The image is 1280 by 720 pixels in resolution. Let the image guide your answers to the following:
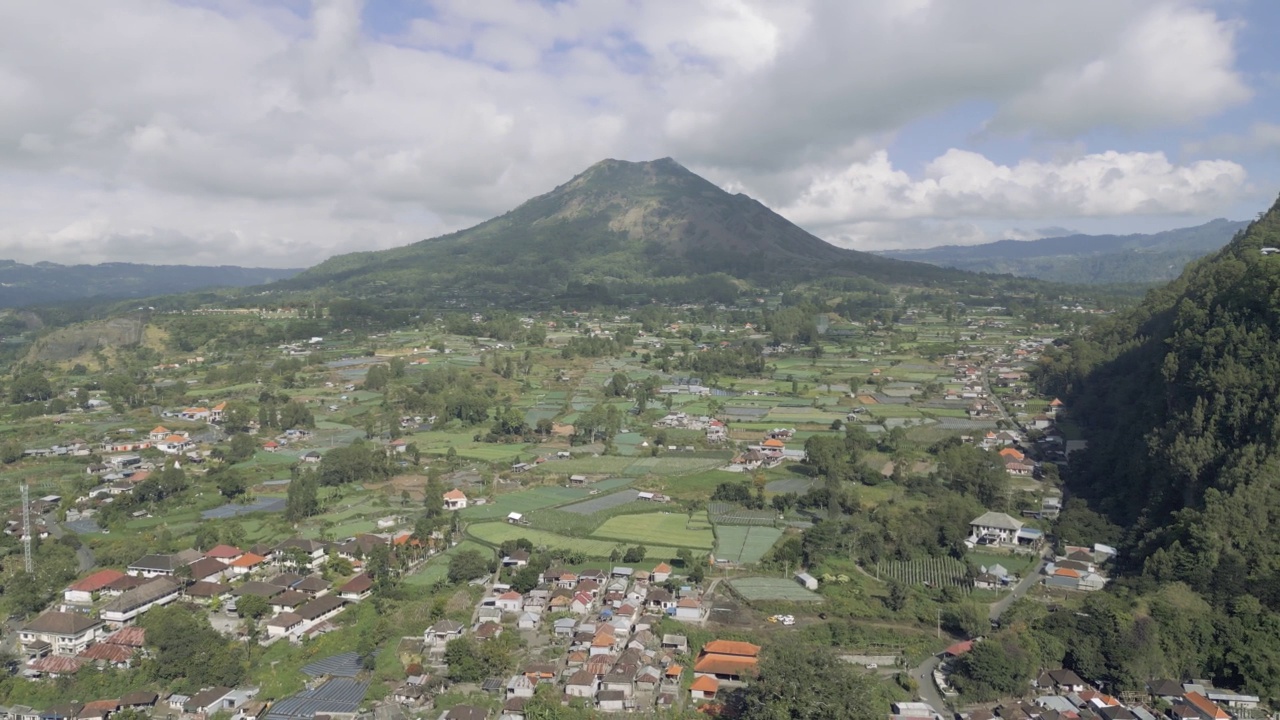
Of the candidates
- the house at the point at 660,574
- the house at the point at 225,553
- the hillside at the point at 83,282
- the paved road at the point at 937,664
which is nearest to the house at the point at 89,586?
the house at the point at 225,553

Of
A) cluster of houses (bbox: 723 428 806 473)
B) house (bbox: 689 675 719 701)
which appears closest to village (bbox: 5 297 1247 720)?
house (bbox: 689 675 719 701)

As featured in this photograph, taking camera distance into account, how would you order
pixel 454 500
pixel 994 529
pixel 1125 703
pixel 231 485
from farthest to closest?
pixel 231 485, pixel 454 500, pixel 994 529, pixel 1125 703

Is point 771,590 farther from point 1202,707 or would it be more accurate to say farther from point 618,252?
point 618,252

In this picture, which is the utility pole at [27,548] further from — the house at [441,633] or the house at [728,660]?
the house at [728,660]

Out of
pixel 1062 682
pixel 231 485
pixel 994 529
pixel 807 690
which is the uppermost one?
pixel 807 690

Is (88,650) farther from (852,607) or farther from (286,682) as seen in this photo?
(852,607)

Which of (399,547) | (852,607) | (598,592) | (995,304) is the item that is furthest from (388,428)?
(995,304)

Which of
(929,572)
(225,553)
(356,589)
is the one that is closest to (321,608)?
(356,589)
